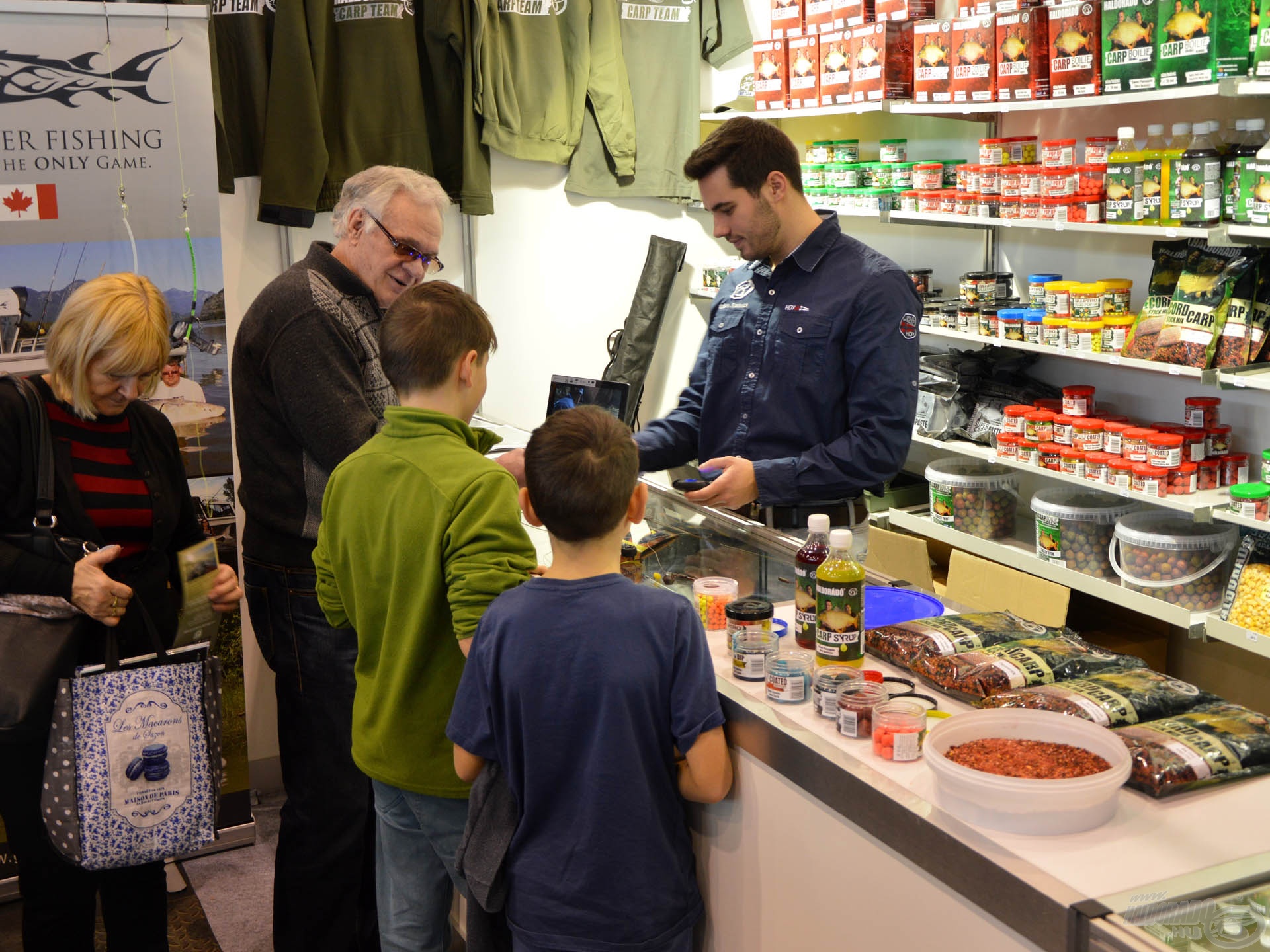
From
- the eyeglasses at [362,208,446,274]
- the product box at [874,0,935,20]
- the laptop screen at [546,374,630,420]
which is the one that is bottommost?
the laptop screen at [546,374,630,420]

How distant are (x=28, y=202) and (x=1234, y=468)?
11.4ft

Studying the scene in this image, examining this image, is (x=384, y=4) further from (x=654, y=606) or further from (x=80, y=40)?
(x=654, y=606)

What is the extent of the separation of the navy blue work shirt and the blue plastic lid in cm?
52

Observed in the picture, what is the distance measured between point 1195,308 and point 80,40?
10.2 ft

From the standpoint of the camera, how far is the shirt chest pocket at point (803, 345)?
2697 mm

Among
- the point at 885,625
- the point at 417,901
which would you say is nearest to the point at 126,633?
the point at 417,901

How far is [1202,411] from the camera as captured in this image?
345cm

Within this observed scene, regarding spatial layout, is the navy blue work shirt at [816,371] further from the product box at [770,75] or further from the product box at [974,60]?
the product box at [770,75]

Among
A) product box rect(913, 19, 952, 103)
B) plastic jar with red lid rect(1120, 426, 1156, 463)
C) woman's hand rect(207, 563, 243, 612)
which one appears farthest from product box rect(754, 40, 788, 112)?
woman's hand rect(207, 563, 243, 612)

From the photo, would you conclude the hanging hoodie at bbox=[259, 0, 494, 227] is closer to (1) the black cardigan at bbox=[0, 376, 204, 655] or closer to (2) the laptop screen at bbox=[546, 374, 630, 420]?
(2) the laptop screen at bbox=[546, 374, 630, 420]

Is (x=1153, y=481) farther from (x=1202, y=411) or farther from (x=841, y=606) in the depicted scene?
(x=841, y=606)

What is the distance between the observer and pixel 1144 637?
12.5 ft

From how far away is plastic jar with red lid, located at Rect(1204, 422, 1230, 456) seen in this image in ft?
11.3

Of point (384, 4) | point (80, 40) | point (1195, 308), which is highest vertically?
point (384, 4)
